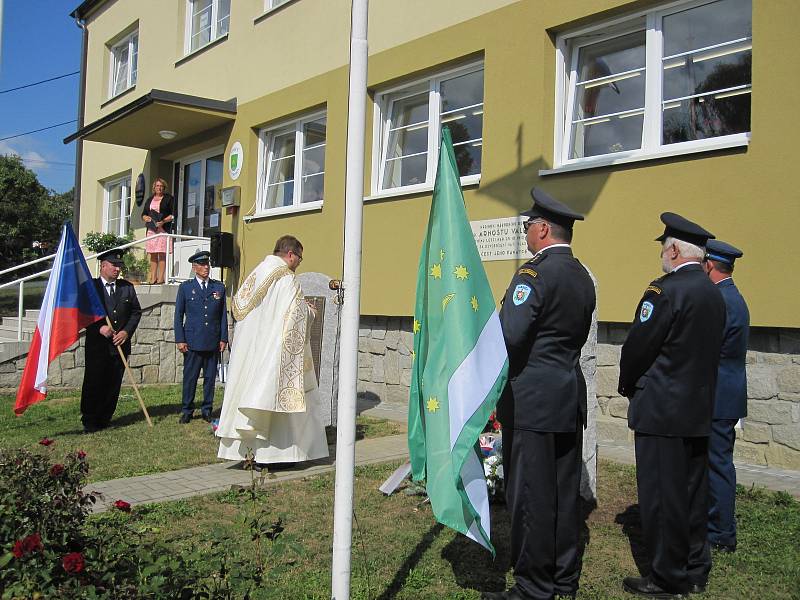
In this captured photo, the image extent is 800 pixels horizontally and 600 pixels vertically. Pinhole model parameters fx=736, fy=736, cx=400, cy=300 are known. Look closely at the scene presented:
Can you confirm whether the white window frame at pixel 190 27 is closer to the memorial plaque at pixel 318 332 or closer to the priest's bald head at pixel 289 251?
the memorial plaque at pixel 318 332

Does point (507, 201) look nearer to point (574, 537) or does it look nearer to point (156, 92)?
point (574, 537)

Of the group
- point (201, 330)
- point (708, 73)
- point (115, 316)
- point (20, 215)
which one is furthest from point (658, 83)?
point (20, 215)

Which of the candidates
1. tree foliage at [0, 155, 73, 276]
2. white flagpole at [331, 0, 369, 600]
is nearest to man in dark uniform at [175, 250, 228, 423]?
white flagpole at [331, 0, 369, 600]

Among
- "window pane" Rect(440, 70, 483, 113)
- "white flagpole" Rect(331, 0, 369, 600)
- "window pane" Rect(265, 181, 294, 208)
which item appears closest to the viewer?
"white flagpole" Rect(331, 0, 369, 600)

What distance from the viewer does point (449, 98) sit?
32.0ft

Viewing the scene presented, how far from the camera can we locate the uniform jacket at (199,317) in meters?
8.77

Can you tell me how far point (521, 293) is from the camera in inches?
138

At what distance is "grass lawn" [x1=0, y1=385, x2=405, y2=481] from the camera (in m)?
6.52

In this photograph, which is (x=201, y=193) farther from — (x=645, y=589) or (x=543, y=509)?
(x=645, y=589)

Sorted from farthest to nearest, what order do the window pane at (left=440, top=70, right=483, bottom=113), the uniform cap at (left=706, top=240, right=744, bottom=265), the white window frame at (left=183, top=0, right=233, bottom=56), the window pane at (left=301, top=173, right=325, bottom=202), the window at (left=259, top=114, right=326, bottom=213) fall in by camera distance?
the white window frame at (left=183, top=0, right=233, bottom=56), the window at (left=259, top=114, right=326, bottom=213), the window pane at (left=301, top=173, right=325, bottom=202), the window pane at (left=440, top=70, right=483, bottom=113), the uniform cap at (left=706, top=240, right=744, bottom=265)

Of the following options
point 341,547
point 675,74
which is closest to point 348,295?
point 341,547

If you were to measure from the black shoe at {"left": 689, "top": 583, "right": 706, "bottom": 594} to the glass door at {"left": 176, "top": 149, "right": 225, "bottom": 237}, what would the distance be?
11638 millimetres

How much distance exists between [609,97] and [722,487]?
487 cm

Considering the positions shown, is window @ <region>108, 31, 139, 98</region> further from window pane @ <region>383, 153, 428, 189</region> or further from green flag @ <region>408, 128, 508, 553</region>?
green flag @ <region>408, 128, 508, 553</region>
